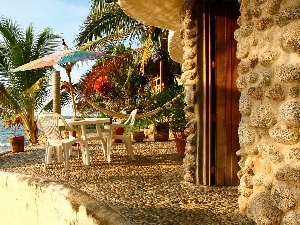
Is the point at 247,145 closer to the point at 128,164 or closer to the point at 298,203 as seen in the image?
the point at 298,203

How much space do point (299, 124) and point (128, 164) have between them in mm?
3899

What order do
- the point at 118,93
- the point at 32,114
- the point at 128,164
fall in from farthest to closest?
the point at 118,93
the point at 32,114
the point at 128,164

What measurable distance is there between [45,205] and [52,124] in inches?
106

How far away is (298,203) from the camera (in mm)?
2818

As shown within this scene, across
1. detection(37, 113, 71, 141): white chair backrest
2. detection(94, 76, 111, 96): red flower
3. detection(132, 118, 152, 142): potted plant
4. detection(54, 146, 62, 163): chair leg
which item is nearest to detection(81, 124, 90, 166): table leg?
detection(37, 113, 71, 141): white chair backrest

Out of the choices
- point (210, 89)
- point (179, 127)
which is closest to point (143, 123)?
point (179, 127)

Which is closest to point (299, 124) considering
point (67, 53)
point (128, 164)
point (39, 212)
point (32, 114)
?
point (39, 212)

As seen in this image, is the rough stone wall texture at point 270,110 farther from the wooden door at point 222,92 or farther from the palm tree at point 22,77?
the palm tree at point 22,77

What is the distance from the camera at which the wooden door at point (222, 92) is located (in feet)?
15.1

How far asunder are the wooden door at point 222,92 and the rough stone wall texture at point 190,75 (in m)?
0.21

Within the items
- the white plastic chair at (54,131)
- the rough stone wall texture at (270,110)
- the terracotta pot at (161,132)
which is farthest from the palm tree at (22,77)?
the rough stone wall texture at (270,110)

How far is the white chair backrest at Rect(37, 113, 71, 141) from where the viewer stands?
615cm

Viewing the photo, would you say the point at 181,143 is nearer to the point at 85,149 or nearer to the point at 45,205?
the point at 85,149

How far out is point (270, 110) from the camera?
10.2ft
